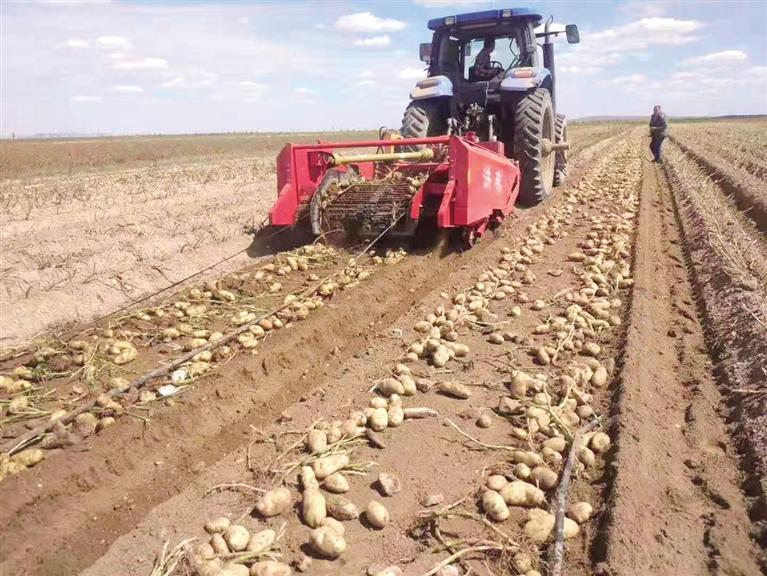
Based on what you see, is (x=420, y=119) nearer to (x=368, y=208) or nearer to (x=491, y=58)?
(x=491, y=58)

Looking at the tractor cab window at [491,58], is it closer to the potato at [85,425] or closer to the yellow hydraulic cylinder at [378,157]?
the yellow hydraulic cylinder at [378,157]

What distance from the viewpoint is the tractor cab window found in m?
9.12

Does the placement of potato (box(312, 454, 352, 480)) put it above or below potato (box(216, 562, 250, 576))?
above

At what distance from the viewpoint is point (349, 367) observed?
409 cm

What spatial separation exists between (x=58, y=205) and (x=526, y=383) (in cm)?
888

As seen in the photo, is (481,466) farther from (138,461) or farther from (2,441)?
(2,441)

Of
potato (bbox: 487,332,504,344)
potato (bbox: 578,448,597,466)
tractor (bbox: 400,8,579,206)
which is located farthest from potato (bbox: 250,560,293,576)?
tractor (bbox: 400,8,579,206)

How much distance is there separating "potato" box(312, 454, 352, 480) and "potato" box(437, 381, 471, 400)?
0.92 metres

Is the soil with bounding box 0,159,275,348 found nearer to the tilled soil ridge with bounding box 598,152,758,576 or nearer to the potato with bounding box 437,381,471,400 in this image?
the potato with bounding box 437,381,471,400

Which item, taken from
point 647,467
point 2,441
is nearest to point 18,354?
point 2,441

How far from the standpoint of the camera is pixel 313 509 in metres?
2.57

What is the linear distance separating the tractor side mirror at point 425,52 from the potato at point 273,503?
827cm

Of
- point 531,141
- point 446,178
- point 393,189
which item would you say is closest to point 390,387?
point 393,189

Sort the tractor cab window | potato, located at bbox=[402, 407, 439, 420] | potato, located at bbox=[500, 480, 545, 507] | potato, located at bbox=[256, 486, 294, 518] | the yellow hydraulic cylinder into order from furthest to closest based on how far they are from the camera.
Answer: the tractor cab window → the yellow hydraulic cylinder → potato, located at bbox=[402, 407, 439, 420] → potato, located at bbox=[500, 480, 545, 507] → potato, located at bbox=[256, 486, 294, 518]
